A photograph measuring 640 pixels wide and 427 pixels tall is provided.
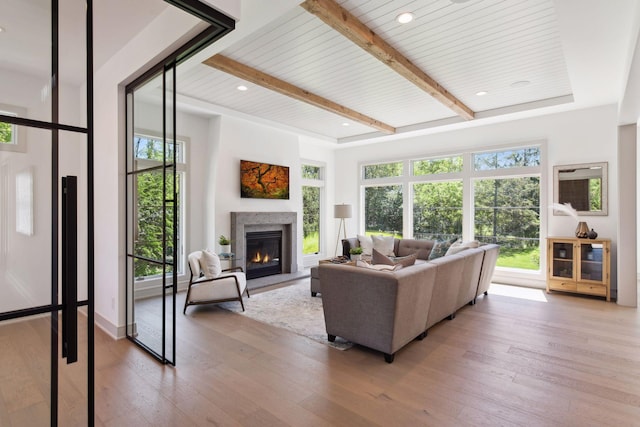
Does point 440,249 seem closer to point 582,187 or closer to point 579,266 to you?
point 579,266

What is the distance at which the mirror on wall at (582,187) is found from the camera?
16.3 feet

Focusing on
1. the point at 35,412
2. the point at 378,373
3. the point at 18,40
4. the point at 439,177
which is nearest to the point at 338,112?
the point at 439,177

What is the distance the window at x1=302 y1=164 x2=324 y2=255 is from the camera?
300 inches

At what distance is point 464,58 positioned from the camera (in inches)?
144

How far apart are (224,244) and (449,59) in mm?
4076

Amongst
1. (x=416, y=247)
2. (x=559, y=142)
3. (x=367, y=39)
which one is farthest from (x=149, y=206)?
(x=559, y=142)

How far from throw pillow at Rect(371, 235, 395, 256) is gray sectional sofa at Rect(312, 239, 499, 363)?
265cm

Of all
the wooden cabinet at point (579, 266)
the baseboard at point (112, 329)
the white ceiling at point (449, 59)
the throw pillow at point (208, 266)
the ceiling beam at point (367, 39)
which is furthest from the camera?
the wooden cabinet at point (579, 266)

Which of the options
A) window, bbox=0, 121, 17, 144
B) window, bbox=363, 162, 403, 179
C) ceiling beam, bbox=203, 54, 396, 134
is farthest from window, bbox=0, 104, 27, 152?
window, bbox=363, 162, 403, 179

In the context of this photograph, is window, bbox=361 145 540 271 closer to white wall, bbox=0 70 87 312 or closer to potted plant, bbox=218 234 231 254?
potted plant, bbox=218 234 231 254

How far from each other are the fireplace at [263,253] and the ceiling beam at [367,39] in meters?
3.85

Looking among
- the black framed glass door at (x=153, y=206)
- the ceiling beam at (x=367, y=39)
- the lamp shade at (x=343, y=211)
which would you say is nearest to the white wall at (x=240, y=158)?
the lamp shade at (x=343, y=211)

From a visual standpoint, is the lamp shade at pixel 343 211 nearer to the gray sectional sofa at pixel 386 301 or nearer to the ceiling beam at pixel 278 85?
the ceiling beam at pixel 278 85

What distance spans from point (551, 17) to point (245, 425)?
4.00 meters
